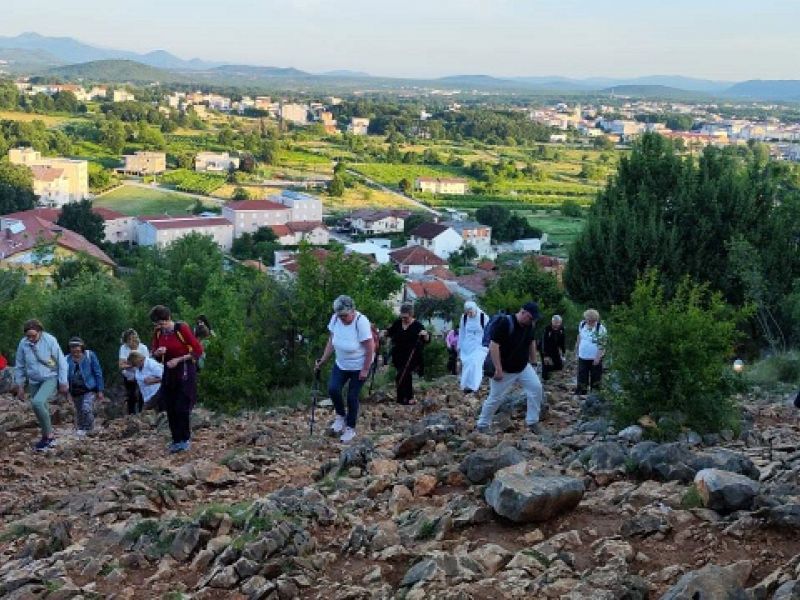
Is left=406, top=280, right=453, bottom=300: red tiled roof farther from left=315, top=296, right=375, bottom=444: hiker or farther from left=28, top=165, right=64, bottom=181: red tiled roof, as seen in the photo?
left=28, top=165, right=64, bottom=181: red tiled roof

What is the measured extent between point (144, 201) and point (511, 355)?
261ft

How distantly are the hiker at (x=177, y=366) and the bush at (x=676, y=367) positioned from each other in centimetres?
424

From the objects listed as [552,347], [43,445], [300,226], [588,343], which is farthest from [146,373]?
[300,226]

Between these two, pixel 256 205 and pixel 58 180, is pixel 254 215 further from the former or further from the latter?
pixel 58 180

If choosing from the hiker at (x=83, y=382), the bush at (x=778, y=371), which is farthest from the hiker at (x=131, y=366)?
the bush at (x=778, y=371)

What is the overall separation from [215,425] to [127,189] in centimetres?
8336

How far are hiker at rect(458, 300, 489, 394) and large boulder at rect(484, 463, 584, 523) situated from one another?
561 centimetres

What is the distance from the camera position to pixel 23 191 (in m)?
73.6

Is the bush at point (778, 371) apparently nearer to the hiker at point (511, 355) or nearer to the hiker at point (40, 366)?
the hiker at point (511, 355)

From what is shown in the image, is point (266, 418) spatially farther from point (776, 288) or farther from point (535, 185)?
point (535, 185)

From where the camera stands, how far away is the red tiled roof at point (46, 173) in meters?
80.7

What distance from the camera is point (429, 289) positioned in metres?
44.7

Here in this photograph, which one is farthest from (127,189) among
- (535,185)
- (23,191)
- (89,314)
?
(89,314)

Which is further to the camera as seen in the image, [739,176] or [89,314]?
[739,176]
